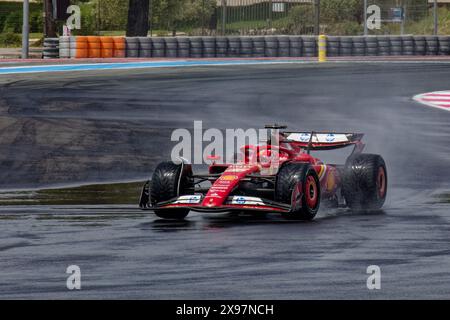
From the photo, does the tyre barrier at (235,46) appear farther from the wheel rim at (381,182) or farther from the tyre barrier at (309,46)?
the wheel rim at (381,182)

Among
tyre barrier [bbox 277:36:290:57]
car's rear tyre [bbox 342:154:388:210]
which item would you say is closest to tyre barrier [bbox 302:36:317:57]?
tyre barrier [bbox 277:36:290:57]

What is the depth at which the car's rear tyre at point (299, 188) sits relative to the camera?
1227cm

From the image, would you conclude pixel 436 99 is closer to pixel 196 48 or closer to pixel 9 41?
pixel 196 48

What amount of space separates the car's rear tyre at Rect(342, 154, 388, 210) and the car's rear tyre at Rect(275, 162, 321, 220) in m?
1.00

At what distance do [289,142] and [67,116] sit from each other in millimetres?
9491

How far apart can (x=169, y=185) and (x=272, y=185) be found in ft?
3.66

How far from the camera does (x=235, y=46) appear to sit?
43969 millimetres

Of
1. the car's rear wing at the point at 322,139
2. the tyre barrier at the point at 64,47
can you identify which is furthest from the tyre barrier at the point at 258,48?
the car's rear wing at the point at 322,139

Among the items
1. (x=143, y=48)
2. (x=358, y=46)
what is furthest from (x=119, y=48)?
(x=358, y=46)

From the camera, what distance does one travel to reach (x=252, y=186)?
13.0m

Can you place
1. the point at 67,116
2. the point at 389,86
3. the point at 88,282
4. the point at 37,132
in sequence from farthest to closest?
the point at 389,86 → the point at 67,116 → the point at 37,132 → the point at 88,282

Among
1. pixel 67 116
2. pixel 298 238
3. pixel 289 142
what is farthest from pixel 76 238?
pixel 67 116

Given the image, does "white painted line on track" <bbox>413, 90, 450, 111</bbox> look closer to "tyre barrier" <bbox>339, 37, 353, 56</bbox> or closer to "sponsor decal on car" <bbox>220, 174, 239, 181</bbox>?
"sponsor decal on car" <bbox>220, 174, 239, 181</bbox>
